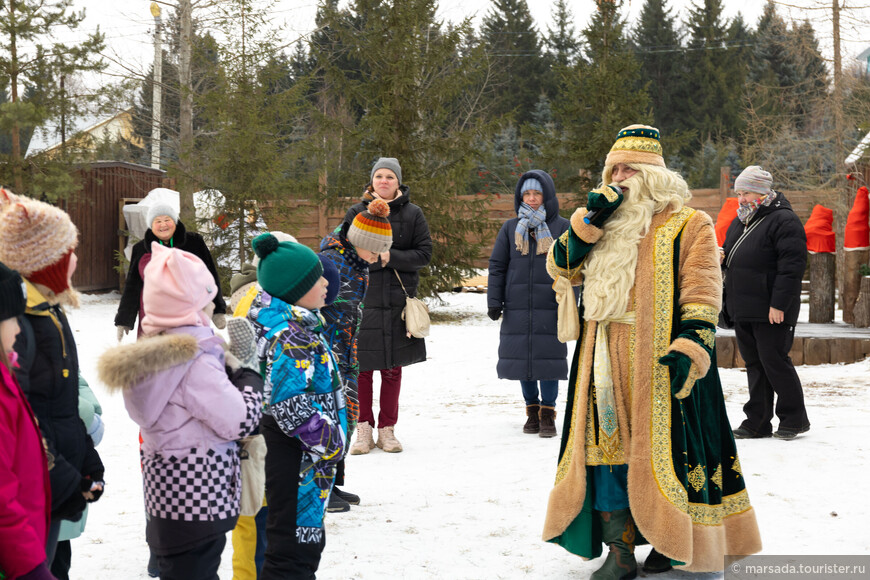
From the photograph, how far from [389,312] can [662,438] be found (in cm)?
296

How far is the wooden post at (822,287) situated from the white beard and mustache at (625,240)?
960cm

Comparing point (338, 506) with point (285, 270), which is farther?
point (338, 506)

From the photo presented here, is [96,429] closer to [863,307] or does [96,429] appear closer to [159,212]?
[159,212]

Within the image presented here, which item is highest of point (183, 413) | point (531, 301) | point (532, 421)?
point (531, 301)

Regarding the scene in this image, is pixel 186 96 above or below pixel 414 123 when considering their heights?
above

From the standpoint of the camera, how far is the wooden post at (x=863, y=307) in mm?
11406

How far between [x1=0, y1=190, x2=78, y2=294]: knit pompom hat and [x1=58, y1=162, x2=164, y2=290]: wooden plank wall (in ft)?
53.0

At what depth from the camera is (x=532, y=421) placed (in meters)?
6.82

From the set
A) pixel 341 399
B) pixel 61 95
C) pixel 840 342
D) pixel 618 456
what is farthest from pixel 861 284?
pixel 61 95

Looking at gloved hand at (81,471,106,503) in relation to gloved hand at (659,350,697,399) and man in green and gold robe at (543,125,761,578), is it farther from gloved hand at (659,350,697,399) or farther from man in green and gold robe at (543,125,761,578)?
gloved hand at (659,350,697,399)

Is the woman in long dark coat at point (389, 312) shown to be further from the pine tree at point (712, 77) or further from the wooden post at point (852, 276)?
the pine tree at point (712, 77)

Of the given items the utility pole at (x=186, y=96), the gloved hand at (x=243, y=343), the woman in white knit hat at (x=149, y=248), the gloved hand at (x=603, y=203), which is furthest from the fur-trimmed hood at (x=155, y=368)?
the utility pole at (x=186, y=96)

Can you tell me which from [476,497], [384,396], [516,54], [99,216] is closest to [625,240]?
[476,497]

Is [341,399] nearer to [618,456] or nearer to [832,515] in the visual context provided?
[618,456]
